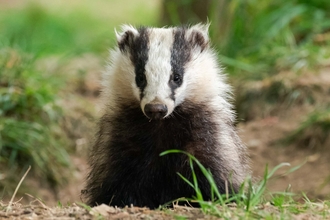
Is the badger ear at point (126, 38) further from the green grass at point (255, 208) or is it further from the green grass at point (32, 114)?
the green grass at point (32, 114)

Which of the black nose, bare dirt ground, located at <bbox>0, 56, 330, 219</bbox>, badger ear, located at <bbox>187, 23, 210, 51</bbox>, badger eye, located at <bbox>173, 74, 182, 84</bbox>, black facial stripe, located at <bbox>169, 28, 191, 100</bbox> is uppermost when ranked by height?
badger ear, located at <bbox>187, 23, 210, 51</bbox>

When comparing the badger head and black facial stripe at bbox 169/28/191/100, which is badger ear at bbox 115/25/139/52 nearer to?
the badger head

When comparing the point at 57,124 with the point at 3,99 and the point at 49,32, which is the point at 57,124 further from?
the point at 49,32

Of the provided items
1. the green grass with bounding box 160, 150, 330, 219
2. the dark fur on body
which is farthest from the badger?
the green grass with bounding box 160, 150, 330, 219

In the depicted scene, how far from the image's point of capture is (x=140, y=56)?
458cm

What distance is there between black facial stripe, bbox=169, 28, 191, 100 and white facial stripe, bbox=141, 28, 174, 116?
4 centimetres

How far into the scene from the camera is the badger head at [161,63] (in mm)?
4258

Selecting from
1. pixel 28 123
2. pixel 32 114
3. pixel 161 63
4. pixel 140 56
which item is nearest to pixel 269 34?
pixel 32 114

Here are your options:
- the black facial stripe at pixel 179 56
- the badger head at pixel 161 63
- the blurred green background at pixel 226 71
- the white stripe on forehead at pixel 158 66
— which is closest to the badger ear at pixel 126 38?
the badger head at pixel 161 63

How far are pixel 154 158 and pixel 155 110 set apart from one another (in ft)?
1.71

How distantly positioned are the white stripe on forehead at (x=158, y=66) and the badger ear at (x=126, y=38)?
0.61 feet

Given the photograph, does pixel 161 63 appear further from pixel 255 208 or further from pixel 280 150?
pixel 280 150

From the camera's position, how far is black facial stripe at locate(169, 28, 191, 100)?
4469mm

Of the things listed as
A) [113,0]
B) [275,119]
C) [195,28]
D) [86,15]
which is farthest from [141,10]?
[195,28]
